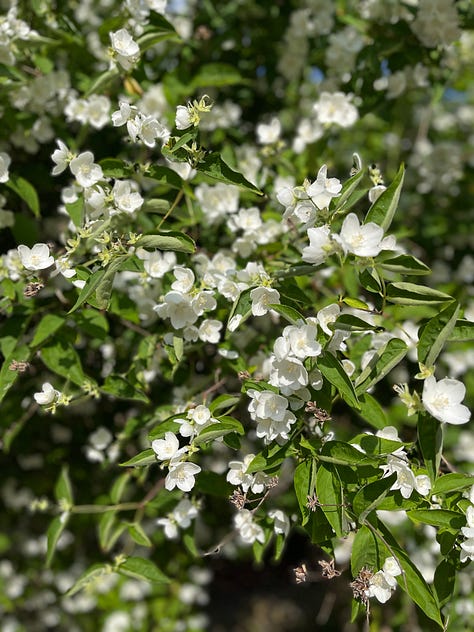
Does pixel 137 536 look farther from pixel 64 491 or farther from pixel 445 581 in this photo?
pixel 445 581

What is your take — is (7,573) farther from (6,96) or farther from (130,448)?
(6,96)

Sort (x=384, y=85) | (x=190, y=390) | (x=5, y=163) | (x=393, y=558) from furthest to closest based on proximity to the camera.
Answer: (x=384, y=85)
(x=190, y=390)
(x=5, y=163)
(x=393, y=558)

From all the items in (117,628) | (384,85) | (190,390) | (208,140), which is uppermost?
(384,85)

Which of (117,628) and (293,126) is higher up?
(293,126)

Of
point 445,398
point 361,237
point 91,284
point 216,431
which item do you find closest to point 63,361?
point 91,284

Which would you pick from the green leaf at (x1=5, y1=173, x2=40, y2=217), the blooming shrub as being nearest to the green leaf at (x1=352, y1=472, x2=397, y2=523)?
the blooming shrub

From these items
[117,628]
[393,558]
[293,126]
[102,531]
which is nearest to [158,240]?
[393,558]
